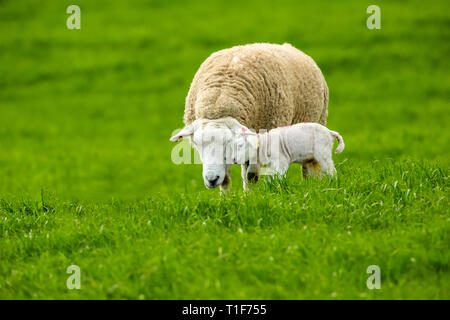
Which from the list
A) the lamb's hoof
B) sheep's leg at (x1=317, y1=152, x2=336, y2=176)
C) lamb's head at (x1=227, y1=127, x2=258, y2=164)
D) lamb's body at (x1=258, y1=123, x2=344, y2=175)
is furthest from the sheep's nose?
sheep's leg at (x1=317, y1=152, x2=336, y2=176)

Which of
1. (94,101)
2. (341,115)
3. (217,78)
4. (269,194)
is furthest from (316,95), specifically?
(94,101)

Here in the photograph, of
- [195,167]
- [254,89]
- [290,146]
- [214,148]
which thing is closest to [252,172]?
[290,146]

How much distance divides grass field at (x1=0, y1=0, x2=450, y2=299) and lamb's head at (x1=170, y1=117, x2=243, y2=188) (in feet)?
0.74

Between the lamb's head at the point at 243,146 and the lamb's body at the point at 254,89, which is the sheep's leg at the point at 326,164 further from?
the lamb's body at the point at 254,89

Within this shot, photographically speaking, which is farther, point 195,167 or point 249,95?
point 195,167

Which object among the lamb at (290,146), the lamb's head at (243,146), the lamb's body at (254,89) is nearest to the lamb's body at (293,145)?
the lamb at (290,146)

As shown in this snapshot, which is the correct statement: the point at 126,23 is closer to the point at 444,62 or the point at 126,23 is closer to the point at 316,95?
the point at 444,62

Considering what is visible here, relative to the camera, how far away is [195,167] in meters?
16.2

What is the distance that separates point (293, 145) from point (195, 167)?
971cm

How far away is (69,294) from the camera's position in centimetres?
507

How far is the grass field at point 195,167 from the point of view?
509 centimetres

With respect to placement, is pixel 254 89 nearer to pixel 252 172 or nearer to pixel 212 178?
pixel 252 172

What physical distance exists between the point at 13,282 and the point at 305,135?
3158 millimetres

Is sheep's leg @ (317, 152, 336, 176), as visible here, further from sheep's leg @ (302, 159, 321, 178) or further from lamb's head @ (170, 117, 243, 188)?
lamb's head @ (170, 117, 243, 188)
